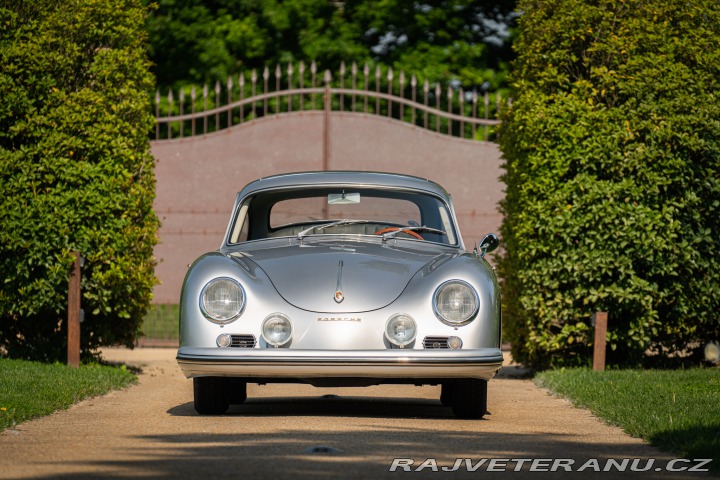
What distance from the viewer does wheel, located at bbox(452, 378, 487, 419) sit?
772 centimetres

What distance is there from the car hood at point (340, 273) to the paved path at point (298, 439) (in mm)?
701

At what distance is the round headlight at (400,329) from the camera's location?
7.19 m

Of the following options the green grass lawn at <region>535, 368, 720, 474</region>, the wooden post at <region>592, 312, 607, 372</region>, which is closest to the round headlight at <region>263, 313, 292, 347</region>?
the green grass lawn at <region>535, 368, 720, 474</region>

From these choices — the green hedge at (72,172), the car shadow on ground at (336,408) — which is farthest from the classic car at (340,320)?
the green hedge at (72,172)

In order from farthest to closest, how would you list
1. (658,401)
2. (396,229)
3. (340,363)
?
(396,229) → (658,401) → (340,363)

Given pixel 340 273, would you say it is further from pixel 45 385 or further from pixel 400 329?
pixel 45 385

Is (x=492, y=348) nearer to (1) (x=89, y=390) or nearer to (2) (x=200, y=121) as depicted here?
(1) (x=89, y=390)

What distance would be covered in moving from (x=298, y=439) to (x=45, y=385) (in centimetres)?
325

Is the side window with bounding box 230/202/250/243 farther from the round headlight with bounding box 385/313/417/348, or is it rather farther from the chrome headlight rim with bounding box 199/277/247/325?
the round headlight with bounding box 385/313/417/348

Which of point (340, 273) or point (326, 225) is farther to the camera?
point (326, 225)

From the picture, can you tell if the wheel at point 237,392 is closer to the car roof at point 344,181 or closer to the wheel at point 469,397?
the car roof at point 344,181

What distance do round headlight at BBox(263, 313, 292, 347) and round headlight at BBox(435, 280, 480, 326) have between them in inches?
34.1

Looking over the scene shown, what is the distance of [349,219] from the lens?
8891 mm

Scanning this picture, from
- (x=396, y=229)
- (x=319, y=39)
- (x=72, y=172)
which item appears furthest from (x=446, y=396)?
(x=319, y=39)
